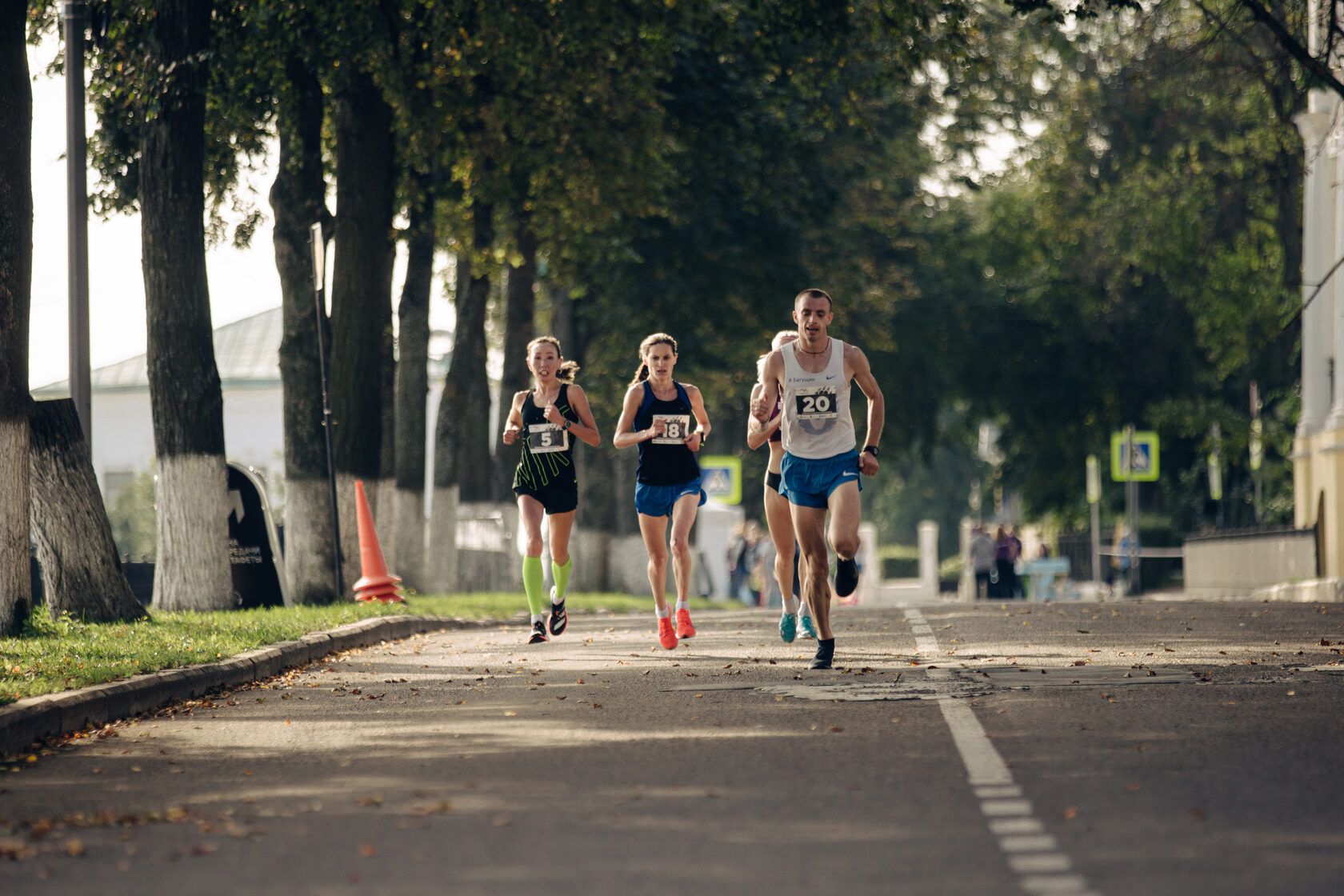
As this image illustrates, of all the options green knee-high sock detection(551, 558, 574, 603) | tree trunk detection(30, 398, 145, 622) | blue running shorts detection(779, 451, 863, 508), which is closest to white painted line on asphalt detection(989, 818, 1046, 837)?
blue running shorts detection(779, 451, 863, 508)

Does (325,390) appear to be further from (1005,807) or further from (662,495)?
(1005,807)

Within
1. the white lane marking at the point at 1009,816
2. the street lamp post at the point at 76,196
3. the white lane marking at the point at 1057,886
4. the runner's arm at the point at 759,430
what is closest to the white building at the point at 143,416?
the street lamp post at the point at 76,196

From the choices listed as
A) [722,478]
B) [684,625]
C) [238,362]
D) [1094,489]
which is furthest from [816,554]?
[238,362]

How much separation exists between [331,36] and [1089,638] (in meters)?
10.9

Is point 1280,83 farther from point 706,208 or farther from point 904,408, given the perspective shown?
point 904,408

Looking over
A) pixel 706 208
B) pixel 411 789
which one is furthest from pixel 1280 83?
pixel 411 789

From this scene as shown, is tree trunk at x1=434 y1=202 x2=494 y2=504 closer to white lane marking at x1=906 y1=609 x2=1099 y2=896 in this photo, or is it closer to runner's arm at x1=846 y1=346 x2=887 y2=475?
runner's arm at x1=846 y1=346 x2=887 y2=475

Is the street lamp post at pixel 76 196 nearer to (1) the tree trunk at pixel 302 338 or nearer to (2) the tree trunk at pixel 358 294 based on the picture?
(1) the tree trunk at pixel 302 338

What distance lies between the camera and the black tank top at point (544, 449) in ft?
43.2

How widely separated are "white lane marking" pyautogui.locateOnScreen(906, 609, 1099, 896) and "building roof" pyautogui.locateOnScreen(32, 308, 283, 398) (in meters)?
61.2

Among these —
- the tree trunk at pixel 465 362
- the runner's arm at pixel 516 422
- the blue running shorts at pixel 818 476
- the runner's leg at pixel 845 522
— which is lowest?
the runner's leg at pixel 845 522

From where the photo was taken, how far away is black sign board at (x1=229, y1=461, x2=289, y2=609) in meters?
17.0

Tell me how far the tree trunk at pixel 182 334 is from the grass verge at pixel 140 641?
24.6 inches

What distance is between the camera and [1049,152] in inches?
1441
